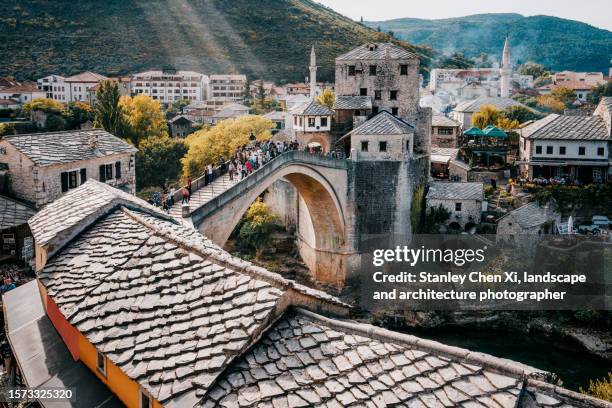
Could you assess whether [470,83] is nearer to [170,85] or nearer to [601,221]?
[170,85]

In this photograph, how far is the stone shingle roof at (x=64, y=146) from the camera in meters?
25.6

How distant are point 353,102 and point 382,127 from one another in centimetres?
430

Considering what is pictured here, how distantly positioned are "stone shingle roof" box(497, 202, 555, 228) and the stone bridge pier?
1051 centimetres

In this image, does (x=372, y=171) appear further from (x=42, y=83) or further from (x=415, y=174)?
(x=42, y=83)

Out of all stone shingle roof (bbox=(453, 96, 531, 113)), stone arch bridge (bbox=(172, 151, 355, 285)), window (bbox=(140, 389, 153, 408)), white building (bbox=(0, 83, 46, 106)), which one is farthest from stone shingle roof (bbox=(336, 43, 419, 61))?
white building (bbox=(0, 83, 46, 106))

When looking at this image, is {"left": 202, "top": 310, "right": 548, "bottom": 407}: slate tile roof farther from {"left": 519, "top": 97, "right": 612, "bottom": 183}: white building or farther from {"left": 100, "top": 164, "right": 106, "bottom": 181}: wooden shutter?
{"left": 519, "top": 97, "right": 612, "bottom": 183}: white building

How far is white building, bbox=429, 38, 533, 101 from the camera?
99.6 m

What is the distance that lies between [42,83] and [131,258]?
78904 mm

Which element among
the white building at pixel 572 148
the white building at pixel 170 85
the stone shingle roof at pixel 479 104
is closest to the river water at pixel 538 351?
the white building at pixel 572 148

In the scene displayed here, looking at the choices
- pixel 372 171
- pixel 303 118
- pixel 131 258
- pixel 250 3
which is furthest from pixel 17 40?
pixel 131 258

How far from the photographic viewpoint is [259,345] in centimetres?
736

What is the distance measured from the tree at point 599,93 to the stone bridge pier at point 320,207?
70247 mm

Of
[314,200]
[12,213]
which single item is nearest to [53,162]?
[12,213]

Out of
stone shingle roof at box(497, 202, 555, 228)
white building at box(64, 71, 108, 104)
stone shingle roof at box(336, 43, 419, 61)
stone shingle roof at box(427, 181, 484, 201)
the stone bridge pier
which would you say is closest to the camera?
the stone bridge pier
